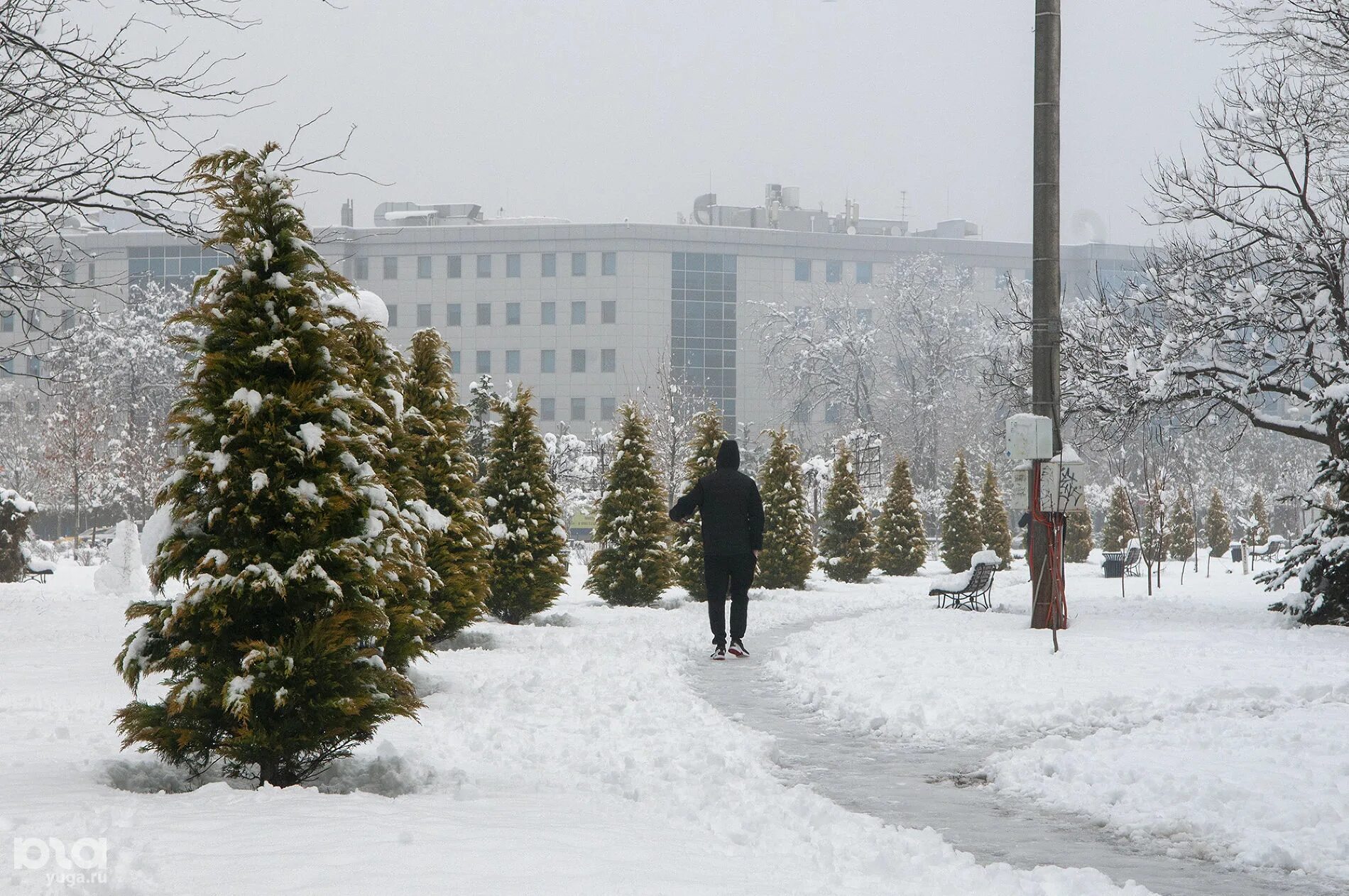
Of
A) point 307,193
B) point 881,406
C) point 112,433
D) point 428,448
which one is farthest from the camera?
point 881,406

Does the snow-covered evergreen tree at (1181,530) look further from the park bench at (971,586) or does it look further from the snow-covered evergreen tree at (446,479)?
the snow-covered evergreen tree at (446,479)

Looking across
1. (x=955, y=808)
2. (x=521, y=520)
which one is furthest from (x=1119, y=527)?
(x=955, y=808)

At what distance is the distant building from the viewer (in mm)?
93562

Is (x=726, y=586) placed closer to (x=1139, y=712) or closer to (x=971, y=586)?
(x=1139, y=712)

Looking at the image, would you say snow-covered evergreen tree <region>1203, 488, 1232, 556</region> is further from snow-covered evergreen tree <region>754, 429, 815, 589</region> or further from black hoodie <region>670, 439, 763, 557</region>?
black hoodie <region>670, 439, 763, 557</region>

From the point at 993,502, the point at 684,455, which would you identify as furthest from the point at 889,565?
the point at 684,455

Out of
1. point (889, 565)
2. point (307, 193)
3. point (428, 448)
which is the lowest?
point (889, 565)

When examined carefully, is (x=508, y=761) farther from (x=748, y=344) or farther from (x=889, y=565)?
(x=748, y=344)

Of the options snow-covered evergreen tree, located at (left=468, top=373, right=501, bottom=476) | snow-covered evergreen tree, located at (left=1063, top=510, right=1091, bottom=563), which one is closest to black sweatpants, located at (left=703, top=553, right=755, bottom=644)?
snow-covered evergreen tree, located at (left=468, top=373, right=501, bottom=476)

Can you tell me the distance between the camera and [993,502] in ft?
134

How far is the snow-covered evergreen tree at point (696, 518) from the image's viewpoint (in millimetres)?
23672

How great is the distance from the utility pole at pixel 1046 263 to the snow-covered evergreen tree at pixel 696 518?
9.09 m

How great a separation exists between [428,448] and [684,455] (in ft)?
125

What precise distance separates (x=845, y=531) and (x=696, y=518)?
8.06 metres
